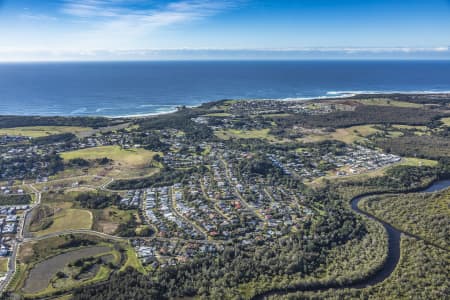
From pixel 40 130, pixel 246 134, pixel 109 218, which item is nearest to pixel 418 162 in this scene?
pixel 246 134

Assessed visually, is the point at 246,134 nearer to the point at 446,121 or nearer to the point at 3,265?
the point at 446,121

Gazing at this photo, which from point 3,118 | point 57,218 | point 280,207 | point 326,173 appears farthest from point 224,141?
point 3,118

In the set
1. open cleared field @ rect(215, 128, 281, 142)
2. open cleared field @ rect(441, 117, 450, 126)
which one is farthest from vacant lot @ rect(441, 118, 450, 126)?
open cleared field @ rect(215, 128, 281, 142)

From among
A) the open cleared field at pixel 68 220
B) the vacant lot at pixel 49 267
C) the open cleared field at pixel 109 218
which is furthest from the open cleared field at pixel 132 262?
the open cleared field at pixel 68 220

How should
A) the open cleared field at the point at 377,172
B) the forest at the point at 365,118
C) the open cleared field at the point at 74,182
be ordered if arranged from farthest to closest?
the forest at the point at 365,118 → the open cleared field at the point at 377,172 → the open cleared field at the point at 74,182

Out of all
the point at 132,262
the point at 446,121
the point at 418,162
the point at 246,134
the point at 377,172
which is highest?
the point at 446,121

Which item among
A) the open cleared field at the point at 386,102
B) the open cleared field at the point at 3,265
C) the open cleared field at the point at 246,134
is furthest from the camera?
the open cleared field at the point at 386,102

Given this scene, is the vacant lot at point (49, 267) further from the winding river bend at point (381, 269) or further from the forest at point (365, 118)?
the forest at point (365, 118)
